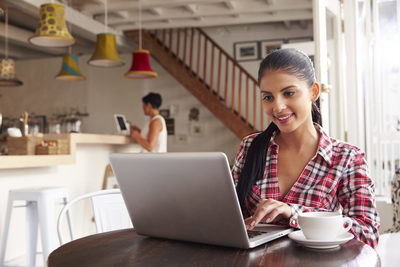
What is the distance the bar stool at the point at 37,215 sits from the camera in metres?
3.08

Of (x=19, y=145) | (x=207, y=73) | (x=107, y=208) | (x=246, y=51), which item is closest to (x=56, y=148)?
(x=19, y=145)

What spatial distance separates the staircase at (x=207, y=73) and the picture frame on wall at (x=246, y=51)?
0.25 metres

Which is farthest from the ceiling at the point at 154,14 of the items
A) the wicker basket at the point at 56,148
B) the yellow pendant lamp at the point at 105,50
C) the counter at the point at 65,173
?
the wicker basket at the point at 56,148

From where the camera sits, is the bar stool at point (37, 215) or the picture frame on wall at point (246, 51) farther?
the picture frame on wall at point (246, 51)

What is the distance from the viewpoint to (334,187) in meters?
1.29

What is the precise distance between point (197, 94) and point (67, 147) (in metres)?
3.85

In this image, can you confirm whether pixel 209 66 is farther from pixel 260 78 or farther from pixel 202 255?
pixel 202 255

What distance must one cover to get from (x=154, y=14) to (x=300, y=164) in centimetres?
579

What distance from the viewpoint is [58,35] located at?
392 centimetres

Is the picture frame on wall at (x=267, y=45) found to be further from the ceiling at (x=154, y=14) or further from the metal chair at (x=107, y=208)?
the metal chair at (x=107, y=208)

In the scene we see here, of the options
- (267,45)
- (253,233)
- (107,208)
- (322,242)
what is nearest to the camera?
(322,242)

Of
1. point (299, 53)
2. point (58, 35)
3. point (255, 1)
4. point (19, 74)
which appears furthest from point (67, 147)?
point (19, 74)

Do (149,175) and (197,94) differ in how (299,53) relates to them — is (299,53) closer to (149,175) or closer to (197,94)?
(149,175)

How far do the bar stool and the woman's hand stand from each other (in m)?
2.35
